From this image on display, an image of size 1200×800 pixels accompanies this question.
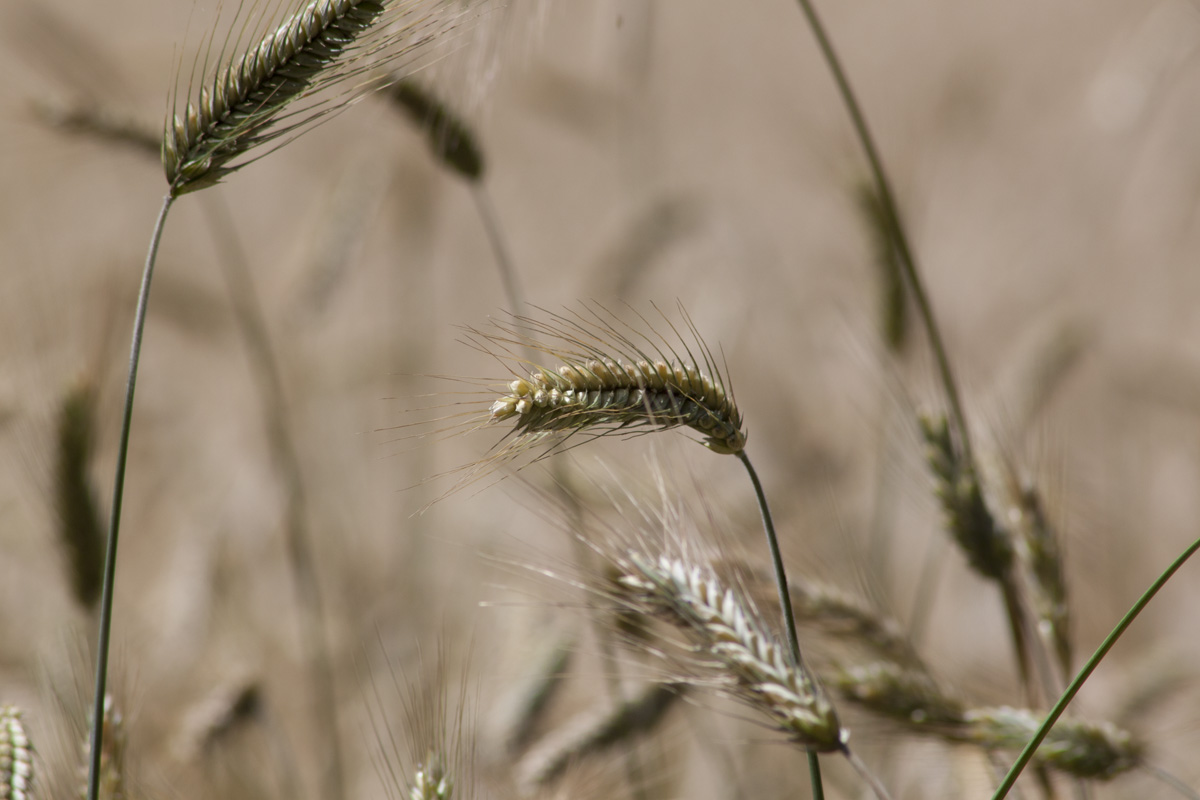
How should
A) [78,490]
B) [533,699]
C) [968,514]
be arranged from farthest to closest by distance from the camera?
[533,699]
[78,490]
[968,514]

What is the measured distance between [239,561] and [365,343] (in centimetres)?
93

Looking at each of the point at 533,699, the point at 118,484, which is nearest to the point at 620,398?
the point at 118,484

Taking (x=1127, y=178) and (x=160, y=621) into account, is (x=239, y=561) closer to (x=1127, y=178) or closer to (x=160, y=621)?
(x=160, y=621)

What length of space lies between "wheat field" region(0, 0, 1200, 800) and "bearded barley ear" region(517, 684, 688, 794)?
0.04 ft

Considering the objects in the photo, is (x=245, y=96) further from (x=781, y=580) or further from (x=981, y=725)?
(x=981, y=725)

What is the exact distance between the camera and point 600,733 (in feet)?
4.39

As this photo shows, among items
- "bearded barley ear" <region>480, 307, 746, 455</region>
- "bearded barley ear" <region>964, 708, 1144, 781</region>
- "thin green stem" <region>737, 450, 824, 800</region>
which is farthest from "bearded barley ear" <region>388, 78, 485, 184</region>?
"bearded barley ear" <region>964, 708, 1144, 781</region>

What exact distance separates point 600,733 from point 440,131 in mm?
995

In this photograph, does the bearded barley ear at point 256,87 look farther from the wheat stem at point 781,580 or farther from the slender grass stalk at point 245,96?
the wheat stem at point 781,580

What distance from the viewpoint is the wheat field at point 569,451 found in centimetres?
114

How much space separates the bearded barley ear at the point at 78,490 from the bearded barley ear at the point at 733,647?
832 millimetres

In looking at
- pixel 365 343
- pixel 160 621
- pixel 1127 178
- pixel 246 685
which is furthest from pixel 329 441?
pixel 1127 178

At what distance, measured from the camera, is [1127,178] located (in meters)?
3.83

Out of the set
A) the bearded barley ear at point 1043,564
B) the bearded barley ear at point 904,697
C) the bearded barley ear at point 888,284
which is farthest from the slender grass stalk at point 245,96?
the bearded barley ear at point 888,284
